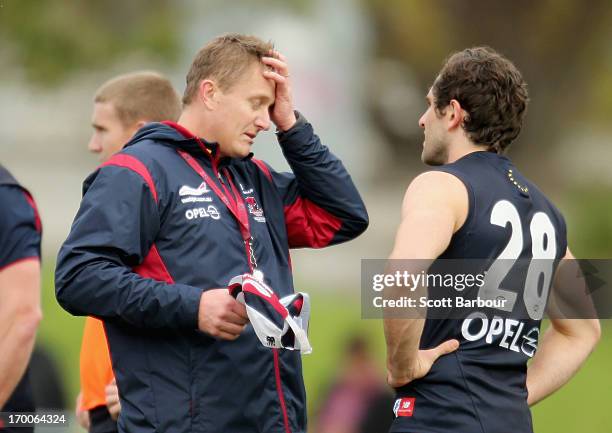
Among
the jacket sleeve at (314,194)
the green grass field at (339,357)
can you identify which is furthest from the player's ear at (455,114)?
the green grass field at (339,357)

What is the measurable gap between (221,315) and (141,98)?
1625 millimetres

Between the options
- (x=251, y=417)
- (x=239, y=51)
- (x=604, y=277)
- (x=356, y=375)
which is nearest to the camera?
(x=251, y=417)

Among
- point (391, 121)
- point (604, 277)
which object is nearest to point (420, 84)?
point (391, 121)

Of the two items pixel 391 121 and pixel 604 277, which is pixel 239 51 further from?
pixel 391 121

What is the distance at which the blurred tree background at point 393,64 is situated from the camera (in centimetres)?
1430

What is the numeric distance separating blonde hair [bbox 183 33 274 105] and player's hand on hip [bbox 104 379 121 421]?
3.99 feet

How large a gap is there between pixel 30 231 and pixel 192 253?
0.61 meters

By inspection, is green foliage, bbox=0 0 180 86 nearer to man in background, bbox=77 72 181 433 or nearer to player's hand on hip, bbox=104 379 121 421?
man in background, bbox=77 72 181 433

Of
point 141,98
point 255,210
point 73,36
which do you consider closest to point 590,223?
point 73,36

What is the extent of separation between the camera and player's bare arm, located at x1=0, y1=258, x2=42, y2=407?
13.5 feet

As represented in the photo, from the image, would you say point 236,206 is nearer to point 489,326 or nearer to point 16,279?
point 16,279

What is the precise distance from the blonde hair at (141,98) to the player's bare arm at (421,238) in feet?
4.82

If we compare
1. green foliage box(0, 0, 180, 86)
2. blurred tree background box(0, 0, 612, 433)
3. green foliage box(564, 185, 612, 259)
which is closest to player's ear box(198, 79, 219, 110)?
blurred tree background box(0, 0, 612, 433)

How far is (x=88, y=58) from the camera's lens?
15.5 meters
